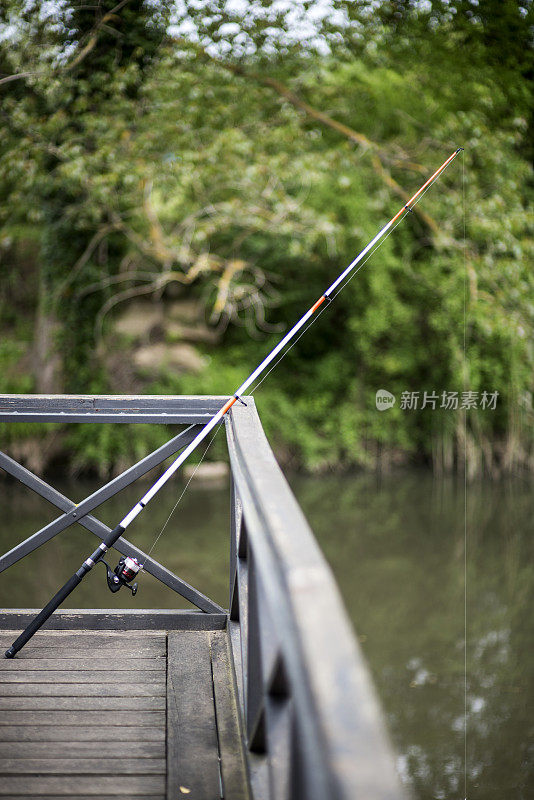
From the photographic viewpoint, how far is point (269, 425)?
10.9 metres

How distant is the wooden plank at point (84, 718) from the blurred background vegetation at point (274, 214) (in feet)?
18.5

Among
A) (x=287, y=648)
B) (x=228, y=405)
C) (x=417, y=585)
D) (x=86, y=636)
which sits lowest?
(x=417, y=585)

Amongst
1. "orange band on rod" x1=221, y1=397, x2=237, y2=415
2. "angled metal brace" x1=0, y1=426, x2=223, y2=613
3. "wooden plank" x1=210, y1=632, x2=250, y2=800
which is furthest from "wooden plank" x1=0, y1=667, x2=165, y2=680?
"orange band on rod" x1=221, y1=397, x2=237, y2=415

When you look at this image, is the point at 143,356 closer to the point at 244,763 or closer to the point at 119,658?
the point at 119,658

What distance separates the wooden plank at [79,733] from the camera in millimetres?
1870

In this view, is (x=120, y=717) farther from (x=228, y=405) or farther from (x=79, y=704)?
(x=228, y=405)

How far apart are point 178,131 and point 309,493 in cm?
433

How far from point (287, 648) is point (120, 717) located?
118cm

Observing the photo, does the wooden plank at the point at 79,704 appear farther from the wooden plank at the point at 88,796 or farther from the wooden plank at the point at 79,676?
the wooden plank at the point at 88,796

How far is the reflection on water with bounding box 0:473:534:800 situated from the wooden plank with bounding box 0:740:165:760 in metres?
2.99

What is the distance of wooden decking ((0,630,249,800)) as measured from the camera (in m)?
1.70

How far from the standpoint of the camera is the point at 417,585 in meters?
7.26

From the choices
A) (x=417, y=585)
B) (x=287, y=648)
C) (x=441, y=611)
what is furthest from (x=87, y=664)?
(x=417, y=585)

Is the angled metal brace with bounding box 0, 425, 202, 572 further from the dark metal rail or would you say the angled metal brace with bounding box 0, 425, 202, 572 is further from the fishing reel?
the fishing reel
